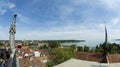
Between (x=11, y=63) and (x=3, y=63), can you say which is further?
(x=3, y=63)

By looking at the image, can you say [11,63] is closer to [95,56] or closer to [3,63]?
[3,63]

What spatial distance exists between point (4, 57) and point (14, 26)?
50 centimetres

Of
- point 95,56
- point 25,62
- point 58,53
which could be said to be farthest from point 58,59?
point 95,56

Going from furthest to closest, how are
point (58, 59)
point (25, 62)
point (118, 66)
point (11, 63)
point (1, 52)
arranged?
point (25, 62)
point (58, 59)
point (118, 66)
point (1, 52)
point (11, 63)

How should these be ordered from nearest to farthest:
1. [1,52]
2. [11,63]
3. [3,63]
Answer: [11,63] → [3,63] → [1,52]

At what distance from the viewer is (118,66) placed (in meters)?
14.8

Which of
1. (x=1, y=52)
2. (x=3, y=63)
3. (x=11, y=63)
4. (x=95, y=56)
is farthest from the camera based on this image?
(x=95, y=56)

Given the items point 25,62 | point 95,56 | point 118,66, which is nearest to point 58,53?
point 25,62

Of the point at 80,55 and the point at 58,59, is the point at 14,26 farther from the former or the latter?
the point at 80,55

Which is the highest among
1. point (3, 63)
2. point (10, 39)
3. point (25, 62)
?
point (10, 39)

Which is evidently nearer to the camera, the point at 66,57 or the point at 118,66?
the point at 118,66

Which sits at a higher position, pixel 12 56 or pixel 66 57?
pixel 12 56

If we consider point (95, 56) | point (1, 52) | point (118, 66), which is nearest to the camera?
point (1, 52)

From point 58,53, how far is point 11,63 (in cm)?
3674
